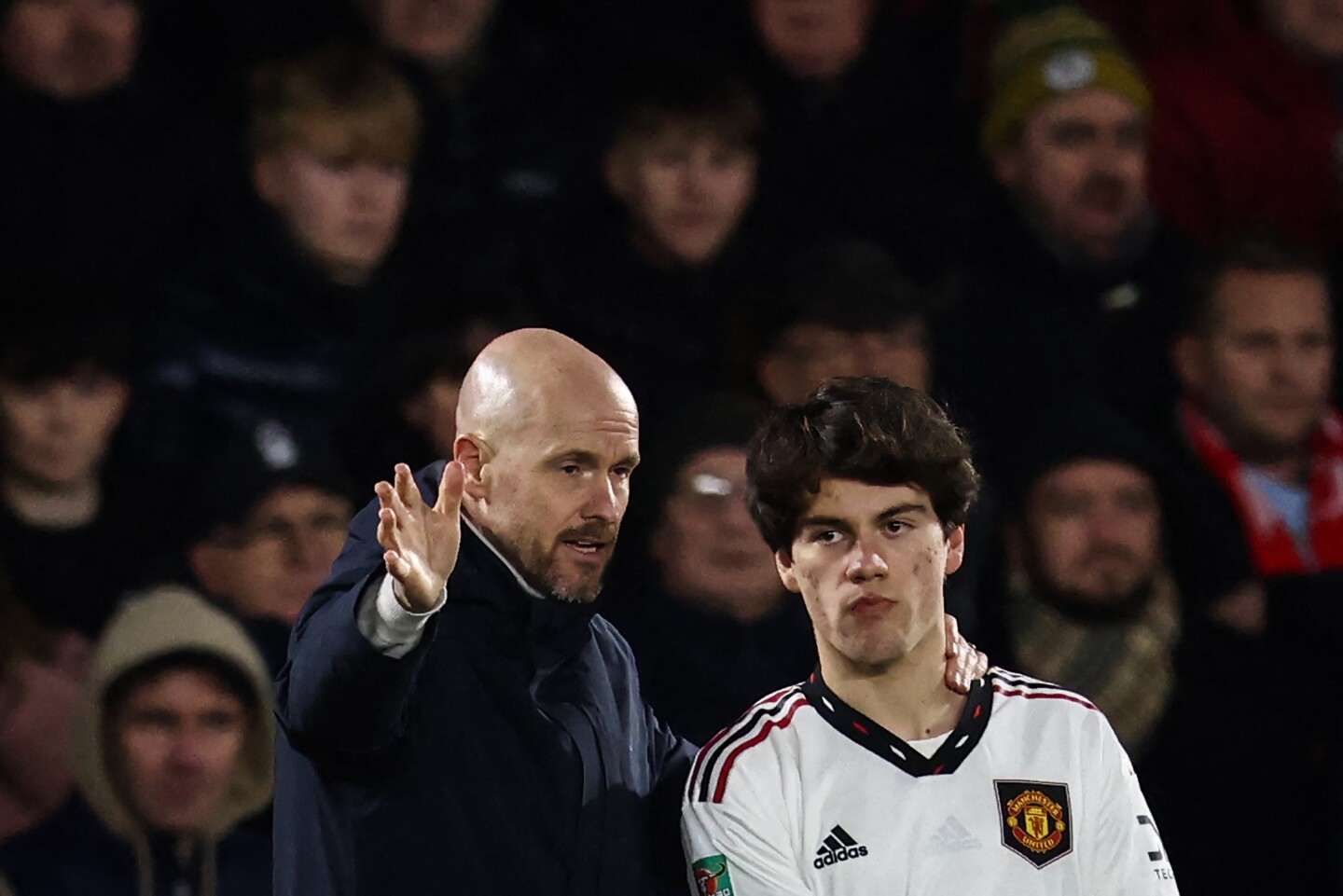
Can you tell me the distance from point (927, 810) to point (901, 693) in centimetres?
19

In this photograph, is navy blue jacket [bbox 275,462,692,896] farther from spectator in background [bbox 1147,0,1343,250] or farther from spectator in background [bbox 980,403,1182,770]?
spectator in background [bbox 1147,0,1343,250]

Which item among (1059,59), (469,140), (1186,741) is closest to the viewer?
(1186,741)

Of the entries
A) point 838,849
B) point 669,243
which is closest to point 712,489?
point 669,243

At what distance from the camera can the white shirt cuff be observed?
9.26ft

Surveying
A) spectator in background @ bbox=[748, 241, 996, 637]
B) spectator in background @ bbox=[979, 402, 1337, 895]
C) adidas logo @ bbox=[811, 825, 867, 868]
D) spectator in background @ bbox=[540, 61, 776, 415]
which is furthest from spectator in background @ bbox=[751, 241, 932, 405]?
adidas logo @ bbox=[811, 825, 867, 868]

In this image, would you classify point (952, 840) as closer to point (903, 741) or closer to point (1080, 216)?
point (903, 741)

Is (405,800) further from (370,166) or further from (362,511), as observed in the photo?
(370,166)

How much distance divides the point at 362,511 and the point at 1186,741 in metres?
2.79

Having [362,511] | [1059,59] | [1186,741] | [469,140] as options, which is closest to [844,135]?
[1059,59]

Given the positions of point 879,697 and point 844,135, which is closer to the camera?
point 879,697

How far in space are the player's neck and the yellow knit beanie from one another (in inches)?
130

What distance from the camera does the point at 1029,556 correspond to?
5.36m

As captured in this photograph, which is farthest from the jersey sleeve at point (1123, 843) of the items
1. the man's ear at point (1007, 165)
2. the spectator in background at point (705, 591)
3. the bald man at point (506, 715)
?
the man's ear at point (1007, 165)

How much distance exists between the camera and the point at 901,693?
3025mm
